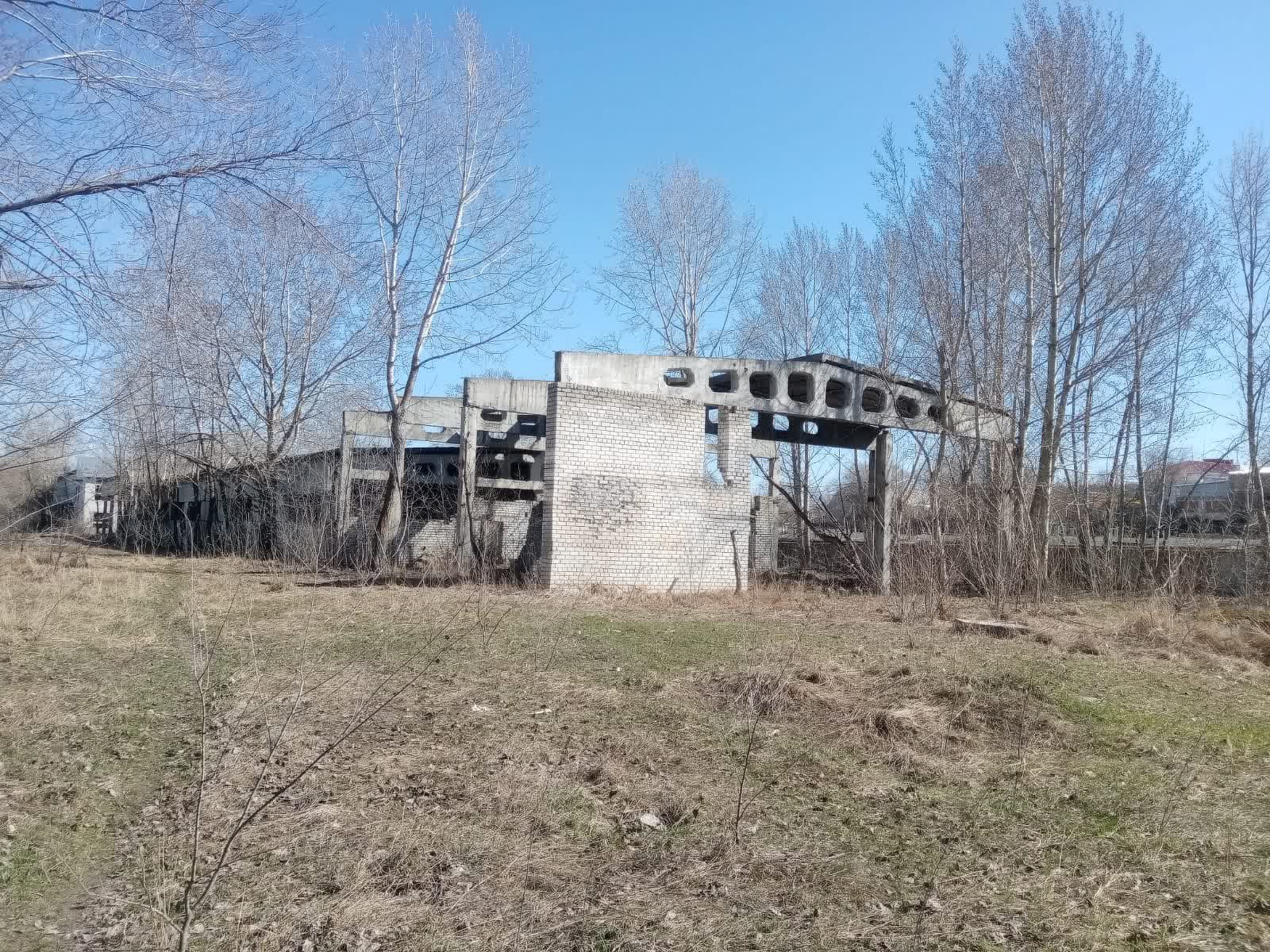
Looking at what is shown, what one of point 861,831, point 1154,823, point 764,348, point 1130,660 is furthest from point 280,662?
point 764,348

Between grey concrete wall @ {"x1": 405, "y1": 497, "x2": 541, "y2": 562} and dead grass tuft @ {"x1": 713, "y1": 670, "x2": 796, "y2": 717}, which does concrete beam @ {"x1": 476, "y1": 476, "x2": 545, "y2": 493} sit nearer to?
grey concrete wall @ {"x1": 405, "y1": 497, "x2": 541, "y2": 562}

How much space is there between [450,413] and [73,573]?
7.55m

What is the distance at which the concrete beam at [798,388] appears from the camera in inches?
577

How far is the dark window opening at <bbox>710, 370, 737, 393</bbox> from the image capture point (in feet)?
51.7

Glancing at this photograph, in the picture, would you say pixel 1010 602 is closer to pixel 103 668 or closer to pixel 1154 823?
pixel 1154 823

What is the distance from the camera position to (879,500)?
17484mm

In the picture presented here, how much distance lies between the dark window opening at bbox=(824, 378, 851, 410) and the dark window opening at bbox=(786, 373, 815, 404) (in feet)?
1.50

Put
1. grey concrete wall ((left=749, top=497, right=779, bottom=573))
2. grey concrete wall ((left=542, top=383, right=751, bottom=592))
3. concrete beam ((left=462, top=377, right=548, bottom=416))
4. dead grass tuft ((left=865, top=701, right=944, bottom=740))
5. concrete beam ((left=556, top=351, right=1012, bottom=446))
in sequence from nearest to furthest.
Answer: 1. dead grass tuft ((left=865, top=701, right=944, bottom=740))
2. grey concrete wall ((left=542, top=383, right=751, bottom=592))
3. concrete beam ((left=556, top=351, right=1012, bottom=446))
4. concrete beam ((left=462, top=377, right=548, bottom=416))
5. grey concrete wall ((left=749, top=497, right=779, bottom=573))

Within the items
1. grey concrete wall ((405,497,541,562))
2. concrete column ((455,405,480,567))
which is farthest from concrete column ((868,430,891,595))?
concrete column ((455,405,480,567))

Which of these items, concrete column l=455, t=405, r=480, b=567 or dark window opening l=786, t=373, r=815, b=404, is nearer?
concrete column l=455, t=405, r=480, b=567

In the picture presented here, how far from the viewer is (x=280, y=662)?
7383mm

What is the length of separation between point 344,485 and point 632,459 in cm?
657

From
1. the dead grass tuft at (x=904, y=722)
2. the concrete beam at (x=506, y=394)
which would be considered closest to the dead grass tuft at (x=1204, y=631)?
the dead grass tuft at (x=904, y=722)

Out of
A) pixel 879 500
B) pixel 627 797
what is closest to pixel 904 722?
pixel 627 797
